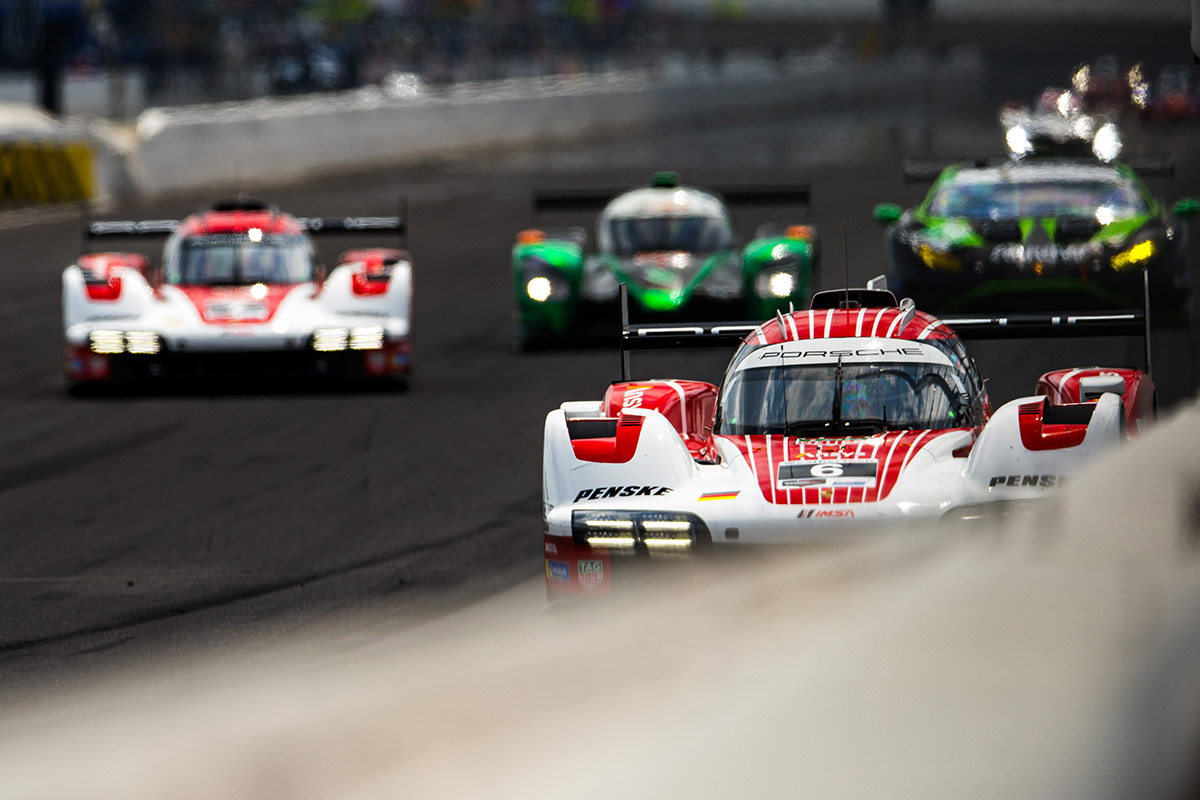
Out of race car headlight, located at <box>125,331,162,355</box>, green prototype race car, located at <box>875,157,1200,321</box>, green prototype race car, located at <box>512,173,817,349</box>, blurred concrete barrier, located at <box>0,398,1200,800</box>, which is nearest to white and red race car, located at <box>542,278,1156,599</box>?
blurred concrete barrier, located at <box>0,398,1200,800</box>

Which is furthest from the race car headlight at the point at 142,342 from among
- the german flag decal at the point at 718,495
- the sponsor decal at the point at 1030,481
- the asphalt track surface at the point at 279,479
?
the sponsor decal at the point at 1030,481

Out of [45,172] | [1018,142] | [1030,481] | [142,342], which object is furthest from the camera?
[1018,142]

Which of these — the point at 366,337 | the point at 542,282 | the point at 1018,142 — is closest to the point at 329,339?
the point at 366,337

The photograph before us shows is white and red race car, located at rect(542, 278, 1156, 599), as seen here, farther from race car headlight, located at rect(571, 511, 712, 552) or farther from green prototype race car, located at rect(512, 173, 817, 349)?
green prototype race car, located at rect(512, 173, 817, 349)

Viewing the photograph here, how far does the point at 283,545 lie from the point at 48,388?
573cm

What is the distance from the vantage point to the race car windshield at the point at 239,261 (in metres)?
13.8

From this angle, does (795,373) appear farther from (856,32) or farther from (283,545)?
(856,32)

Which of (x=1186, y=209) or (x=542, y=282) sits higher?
(x=1186, y=209)

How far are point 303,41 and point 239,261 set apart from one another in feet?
92.3

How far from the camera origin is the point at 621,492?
650 cm

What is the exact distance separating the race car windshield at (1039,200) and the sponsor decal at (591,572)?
26.2 feet

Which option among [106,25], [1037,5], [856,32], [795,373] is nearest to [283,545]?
[795,373]

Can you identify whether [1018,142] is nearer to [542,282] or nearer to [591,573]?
[542,282]

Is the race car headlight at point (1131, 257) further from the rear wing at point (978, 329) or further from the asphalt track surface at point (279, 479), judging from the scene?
the rear wing at point (978, 329)
